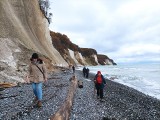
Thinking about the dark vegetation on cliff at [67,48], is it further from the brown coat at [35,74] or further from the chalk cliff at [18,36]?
the brown coat at [35,74]

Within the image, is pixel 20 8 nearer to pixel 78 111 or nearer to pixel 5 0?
pixel 5 0

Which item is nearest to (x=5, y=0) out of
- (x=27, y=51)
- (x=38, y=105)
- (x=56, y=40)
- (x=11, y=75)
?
(x=27, y=51)

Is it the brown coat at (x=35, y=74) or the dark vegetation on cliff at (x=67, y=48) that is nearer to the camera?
the brown coat at (x=35, y=74)

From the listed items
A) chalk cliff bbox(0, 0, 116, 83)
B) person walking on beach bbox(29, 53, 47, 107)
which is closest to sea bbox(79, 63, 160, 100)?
chalk cliff bbox(0, 0, 116, 83)

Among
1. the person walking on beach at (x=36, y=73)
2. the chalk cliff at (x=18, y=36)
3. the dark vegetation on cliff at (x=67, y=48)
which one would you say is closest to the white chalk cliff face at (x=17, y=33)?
the chalk cliff at (x=18, y=36)

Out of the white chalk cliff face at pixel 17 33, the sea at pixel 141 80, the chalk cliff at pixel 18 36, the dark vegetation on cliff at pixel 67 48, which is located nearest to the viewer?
the chalk cliff at pixel 18 36

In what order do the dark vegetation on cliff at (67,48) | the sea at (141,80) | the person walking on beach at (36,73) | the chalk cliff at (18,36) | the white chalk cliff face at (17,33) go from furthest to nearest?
the dark vegetation on cliff at (67,48)
the sea at (141,80)
the white chalk cliff face at (17,33)
the chalk cliff at (18,36)
the person walking on beach at (36,73)

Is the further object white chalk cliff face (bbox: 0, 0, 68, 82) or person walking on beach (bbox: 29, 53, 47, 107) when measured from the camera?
white chalk cliff face (bbox: 0, 0, 68, 82)

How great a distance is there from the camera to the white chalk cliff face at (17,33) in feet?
84.8

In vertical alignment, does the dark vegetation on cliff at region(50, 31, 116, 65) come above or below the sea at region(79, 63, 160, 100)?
above

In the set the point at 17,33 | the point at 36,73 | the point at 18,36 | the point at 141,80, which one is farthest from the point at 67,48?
the point at 36,73

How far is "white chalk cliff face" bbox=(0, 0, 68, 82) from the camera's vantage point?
25.8m

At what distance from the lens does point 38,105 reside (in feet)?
35.4

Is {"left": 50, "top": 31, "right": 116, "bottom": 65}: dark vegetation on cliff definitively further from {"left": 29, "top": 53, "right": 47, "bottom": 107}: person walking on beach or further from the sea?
{"left": 29, "top": 53, "right": 47, "bottom": 107}: person walking on beach
